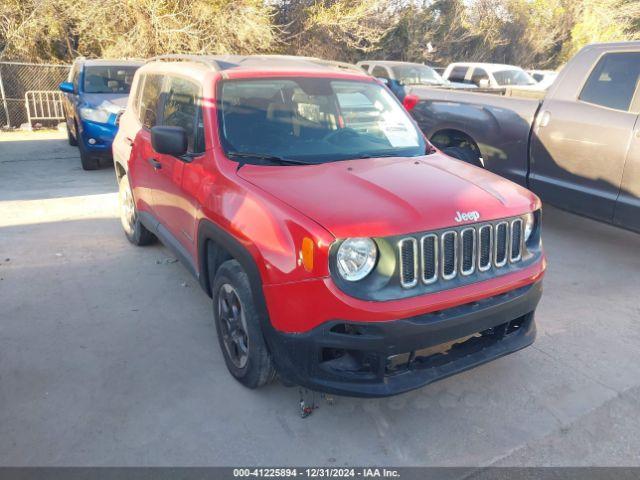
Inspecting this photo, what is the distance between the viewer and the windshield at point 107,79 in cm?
933

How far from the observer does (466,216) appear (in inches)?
105

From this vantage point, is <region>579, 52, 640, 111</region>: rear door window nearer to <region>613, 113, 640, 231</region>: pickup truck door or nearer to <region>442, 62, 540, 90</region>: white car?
<region>613, 113, 640, 231</region>: pickup truck door

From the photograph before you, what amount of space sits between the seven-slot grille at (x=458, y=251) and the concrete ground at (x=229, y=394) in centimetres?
88

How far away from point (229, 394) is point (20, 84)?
46.1ft

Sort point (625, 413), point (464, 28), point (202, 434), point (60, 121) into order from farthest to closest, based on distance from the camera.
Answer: point (464, 28) → point (60, 121) → point (625, 413) → point (202, 434)

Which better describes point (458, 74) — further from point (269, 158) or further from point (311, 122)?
point (269, 158)

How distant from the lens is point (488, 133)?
5996 mm

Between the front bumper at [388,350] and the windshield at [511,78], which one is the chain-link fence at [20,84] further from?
the front bumper at [388,350]

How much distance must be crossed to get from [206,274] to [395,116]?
185 cm

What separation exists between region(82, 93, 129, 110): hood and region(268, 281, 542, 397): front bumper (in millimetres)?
7264

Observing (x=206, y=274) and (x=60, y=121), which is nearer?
(x=206, y=274)

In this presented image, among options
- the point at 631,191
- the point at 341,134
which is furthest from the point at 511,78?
the point at 341,134

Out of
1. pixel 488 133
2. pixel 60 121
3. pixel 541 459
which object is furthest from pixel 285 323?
pixel 60 121

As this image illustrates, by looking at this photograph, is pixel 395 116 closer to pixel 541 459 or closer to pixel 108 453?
pixel 541 459
